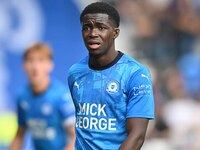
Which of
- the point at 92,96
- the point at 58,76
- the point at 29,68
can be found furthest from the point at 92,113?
the point at 58,76

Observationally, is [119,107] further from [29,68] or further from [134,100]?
[29,68]

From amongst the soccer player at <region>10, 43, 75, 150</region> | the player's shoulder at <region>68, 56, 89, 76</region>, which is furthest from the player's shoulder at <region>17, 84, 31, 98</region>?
the player's shoulder at <region>68, 56, 89, 76</region>

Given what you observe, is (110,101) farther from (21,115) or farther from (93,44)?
(21,115)

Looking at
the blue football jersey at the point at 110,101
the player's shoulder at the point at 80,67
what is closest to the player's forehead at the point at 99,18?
the blue football jersey at the point at 110,101

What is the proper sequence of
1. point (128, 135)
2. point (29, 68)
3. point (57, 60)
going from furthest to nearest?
point (57, 60) → point (29, 68) → point (128, 135)

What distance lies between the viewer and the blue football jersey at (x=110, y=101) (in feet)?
18.8

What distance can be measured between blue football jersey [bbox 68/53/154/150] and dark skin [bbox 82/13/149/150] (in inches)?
2.3

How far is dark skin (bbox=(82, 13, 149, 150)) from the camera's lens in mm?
5668

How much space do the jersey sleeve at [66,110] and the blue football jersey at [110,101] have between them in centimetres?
242

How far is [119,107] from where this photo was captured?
5766 mm

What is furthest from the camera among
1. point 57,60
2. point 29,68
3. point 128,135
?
point 57,60

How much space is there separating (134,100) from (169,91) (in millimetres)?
6734

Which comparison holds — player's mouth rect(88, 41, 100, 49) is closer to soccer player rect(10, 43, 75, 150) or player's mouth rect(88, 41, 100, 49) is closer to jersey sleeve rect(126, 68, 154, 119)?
jersey sleeve rect(126, 68, 154, 119)

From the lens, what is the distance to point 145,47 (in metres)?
12.5
